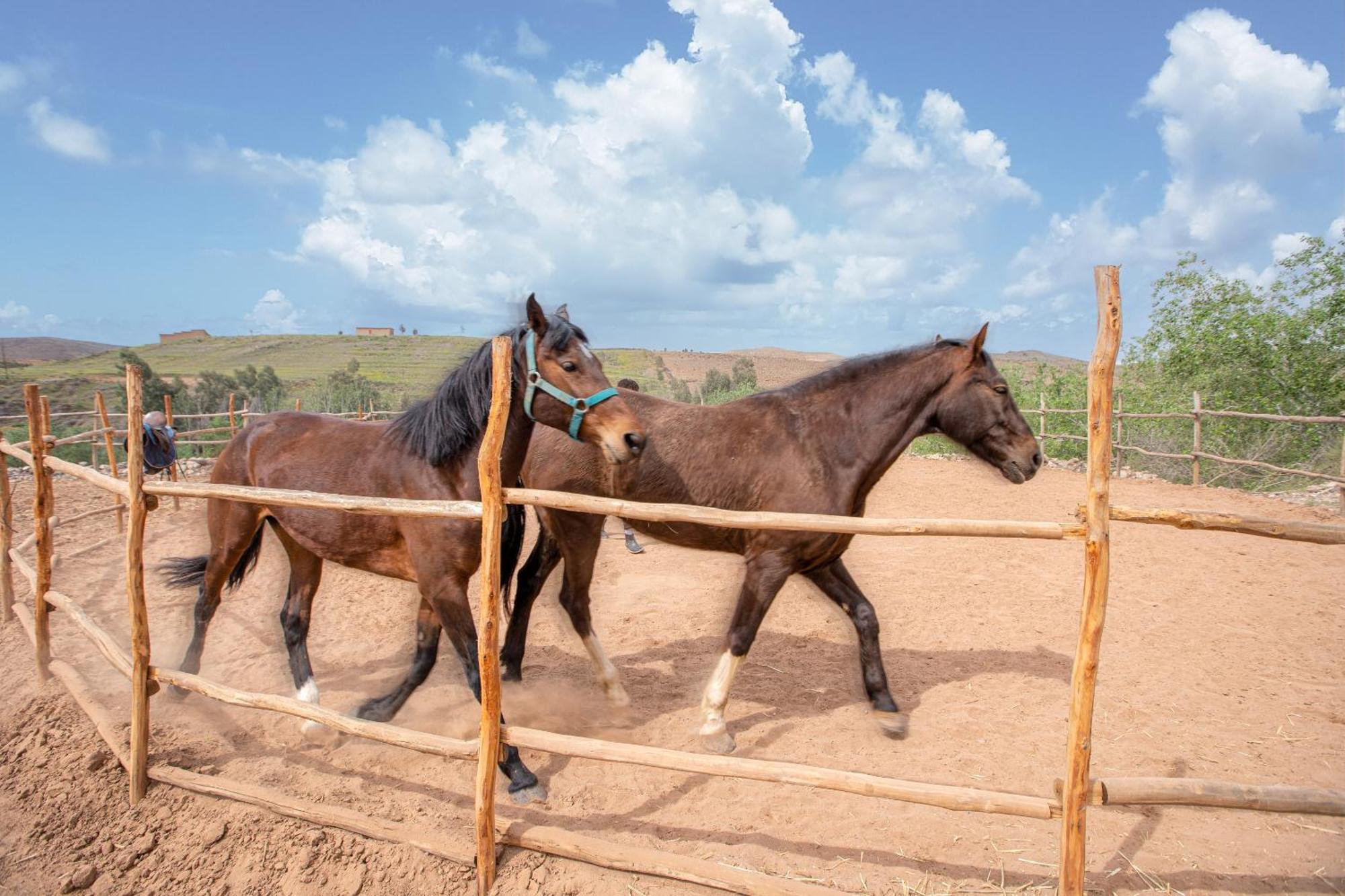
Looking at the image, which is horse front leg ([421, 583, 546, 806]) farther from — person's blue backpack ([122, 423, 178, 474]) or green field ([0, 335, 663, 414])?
green field ([0, 335, 663, 414])

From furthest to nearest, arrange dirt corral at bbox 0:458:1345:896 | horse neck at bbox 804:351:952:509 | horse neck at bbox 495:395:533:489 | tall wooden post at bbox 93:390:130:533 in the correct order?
1. tall wooden post at bbox 93:390:130:533
2. horse neck at bbox 804:351:952:509
3. horse neck at bbox 495:395:533:489
4. dirt corral at bbox 0:458:1345:896

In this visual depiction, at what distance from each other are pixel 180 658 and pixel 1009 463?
5.45m

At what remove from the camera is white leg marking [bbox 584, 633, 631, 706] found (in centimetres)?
413

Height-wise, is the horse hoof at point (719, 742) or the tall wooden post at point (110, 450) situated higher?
the tall wooden post at point (110, 450)

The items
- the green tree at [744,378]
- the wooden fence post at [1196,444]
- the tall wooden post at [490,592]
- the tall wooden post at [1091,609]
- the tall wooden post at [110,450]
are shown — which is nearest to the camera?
the tall wooden post at [1091,609]

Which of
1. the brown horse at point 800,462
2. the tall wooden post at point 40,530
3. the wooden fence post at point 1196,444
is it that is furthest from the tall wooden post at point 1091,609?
the wooden fence post at point 1196,444

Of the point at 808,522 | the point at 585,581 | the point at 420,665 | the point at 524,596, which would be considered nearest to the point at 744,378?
the point at 524,596

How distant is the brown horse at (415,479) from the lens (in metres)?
3.09

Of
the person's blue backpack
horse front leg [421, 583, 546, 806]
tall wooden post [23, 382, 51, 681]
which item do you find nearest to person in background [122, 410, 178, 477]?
the person's blue backpack

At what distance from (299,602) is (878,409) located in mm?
3538

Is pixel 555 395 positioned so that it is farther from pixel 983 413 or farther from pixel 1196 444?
pixel 1196 444

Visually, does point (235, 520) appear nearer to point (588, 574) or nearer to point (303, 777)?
point (303, 777)

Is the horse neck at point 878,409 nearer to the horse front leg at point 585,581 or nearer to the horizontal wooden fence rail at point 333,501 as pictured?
the horse front leg at point 585,581

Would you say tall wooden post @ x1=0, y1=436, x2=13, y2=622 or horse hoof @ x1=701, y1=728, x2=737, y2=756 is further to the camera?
tall wooden post @ x1=0, y1=436, x2=13, y2=622
